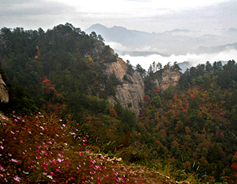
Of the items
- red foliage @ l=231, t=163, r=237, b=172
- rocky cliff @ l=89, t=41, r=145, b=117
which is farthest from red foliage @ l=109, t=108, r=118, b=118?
red foliage @ l=231, t=163, r=237, b=172

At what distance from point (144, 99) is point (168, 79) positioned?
17833mm

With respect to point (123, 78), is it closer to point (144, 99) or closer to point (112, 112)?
point (144, 99)

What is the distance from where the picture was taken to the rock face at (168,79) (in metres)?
76.8

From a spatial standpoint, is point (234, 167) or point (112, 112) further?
point (112, 112)

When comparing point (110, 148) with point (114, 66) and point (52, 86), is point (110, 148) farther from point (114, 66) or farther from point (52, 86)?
point (114, 66)

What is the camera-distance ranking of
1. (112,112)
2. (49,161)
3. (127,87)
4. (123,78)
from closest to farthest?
(49,161), (112,112), (127,87), (123,78)

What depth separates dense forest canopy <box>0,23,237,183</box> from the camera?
37188 millimetres

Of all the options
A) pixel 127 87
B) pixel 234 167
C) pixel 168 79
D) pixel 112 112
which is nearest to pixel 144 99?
pixel 127 87

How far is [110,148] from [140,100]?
6181cm

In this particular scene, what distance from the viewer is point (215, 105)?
5781cm

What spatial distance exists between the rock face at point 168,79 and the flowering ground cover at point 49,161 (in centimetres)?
7420

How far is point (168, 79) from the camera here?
77250 mm

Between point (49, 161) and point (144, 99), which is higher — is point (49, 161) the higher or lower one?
the higher one

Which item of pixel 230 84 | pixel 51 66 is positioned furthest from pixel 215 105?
pixel 51 66
